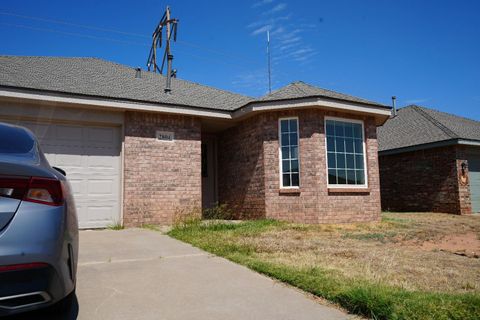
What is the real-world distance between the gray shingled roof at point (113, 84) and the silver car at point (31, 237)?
763 cm

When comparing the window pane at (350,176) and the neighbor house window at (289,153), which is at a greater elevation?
the neighbor house window at (289,153)

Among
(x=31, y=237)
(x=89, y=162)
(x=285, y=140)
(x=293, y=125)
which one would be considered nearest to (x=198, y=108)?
(x=285, y=140)

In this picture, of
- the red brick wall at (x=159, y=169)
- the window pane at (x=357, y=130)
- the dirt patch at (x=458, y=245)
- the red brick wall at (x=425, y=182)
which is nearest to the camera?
the dirt patch at (x=458, y=245)

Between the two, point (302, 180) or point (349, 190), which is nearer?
point (302, 180)

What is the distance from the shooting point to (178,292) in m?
3.69

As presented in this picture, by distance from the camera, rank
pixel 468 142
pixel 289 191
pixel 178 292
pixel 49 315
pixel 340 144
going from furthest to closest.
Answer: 1. pixel 468 142
2. pixel 340 144
3. pixel 289 191
4. pixel 178 292
5. pixel 49 315

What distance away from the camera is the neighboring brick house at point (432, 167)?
1520 centimetres

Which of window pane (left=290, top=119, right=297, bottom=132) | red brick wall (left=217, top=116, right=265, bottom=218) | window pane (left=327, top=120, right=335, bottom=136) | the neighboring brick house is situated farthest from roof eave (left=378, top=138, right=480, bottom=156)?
red brick wall (left=217, top=116, right=265, bottom=218)

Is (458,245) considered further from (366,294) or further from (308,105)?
(366,294)

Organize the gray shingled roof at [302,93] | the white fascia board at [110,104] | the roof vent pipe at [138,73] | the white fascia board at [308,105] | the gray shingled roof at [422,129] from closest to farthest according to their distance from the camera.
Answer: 1. the white fascia board at [110,104]
2. the white fascia board at [308,105]
3. the gray shingled roof at [302,93]
4. the roof vent pipe at [138,73]
5. the gray shingled roof at [422,129]

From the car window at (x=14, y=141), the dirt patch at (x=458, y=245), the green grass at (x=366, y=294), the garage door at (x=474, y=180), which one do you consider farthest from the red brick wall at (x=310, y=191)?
the car window at (x=14, y=141)

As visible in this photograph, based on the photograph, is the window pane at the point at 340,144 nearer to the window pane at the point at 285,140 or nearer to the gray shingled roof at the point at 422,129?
the window pane at the point at 285,140

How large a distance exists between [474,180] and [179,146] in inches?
500

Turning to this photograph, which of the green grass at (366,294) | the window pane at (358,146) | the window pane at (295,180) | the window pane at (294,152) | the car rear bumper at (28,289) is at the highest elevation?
the window pane at (358,146)
